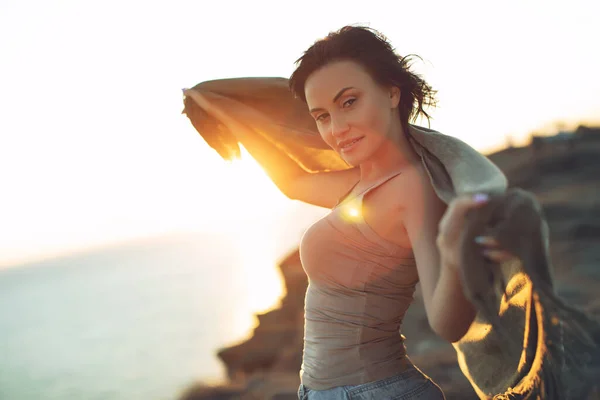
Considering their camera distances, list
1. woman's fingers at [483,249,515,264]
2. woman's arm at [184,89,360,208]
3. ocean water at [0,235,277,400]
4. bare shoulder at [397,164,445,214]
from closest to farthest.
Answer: woman's fingers at [483,249,515,264]
bare shoulder at [397,164,445,214]
woman's arm at [184,89,360,208]
ocean water at [0,235,277,400]

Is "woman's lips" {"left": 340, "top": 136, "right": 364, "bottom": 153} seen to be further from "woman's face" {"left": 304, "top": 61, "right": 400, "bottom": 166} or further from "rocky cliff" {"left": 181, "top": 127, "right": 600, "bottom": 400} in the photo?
"rocky cliff" {"left": 181, "top": 127, "right": 600, "bottom": 400}

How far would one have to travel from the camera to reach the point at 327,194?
2.50 m

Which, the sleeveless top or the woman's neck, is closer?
the sleeveless top

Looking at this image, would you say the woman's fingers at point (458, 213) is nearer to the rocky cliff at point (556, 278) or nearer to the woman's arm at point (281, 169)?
the woman's arm at point (281, 169)

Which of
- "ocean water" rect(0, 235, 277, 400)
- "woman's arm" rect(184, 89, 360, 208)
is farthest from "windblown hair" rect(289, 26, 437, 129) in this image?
"ocean water" rect(0, 235, 277, 400)

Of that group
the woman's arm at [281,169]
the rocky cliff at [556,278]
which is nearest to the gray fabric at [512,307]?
the woman's arm at [281,169]

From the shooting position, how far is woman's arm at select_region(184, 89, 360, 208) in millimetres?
2537

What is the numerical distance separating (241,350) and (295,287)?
4.32 meters

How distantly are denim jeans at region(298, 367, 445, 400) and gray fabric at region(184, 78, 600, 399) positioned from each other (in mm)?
204

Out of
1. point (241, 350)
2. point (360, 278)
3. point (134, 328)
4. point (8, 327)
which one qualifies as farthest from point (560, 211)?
point (8, 327)

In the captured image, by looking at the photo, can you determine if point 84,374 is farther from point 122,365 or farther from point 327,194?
point 327,194

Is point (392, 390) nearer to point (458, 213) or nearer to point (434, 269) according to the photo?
point (434, 269)

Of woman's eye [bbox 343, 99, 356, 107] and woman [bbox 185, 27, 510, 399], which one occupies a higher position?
woman's eye [bbox 343, 99, 356, 107]

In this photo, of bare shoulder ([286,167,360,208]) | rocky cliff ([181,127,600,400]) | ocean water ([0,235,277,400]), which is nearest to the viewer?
bare shoulder ([286,167,360,208])
